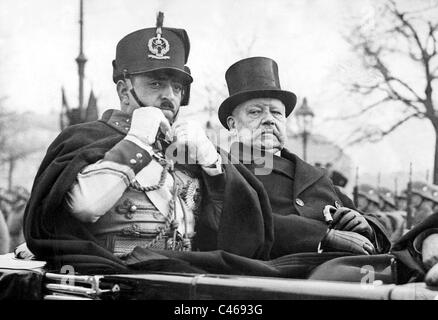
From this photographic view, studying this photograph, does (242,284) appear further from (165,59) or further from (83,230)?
(165,59)

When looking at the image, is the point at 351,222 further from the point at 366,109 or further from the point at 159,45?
the point at 159,45

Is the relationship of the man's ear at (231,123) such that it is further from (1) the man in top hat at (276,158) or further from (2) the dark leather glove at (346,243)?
(2) the dark leather glove at (346,243)

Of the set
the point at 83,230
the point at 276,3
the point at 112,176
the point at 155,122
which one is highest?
the point at 276,3

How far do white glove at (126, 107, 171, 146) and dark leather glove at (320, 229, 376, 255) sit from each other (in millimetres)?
759

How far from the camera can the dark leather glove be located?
112 inches

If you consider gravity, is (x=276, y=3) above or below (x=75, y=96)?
above

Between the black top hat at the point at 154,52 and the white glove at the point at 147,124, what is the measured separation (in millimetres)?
186

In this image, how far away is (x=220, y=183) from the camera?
2.94 metres

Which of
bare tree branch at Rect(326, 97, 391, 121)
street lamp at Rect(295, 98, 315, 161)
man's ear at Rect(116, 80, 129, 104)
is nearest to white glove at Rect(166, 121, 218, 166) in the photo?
man's ear at Rect(116, 80, 129, 104)

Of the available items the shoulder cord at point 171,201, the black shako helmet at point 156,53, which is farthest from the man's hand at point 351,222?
the black shako helmet at point 156,53

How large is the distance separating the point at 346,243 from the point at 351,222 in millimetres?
102

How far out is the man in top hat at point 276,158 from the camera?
296 cm
